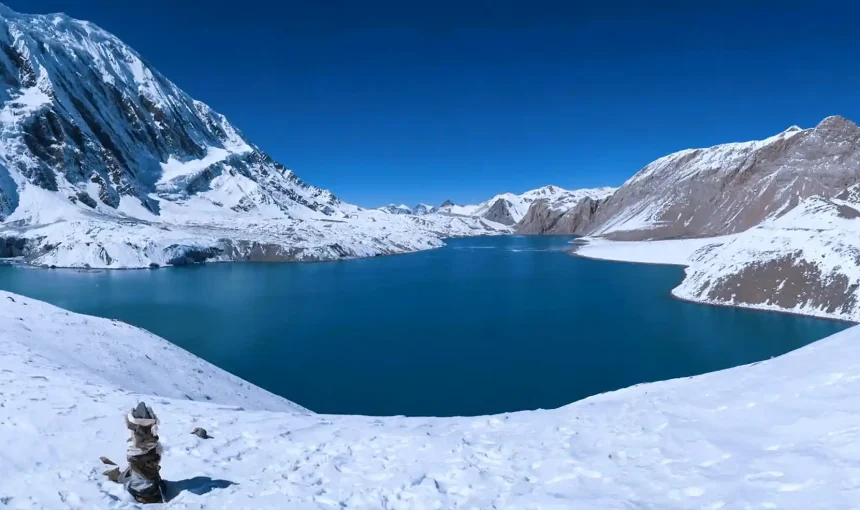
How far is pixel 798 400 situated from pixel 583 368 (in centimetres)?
2291

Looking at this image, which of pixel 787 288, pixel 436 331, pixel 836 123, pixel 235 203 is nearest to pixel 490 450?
pixel 436 331

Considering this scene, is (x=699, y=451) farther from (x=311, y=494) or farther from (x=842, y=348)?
(x=311, y=494)

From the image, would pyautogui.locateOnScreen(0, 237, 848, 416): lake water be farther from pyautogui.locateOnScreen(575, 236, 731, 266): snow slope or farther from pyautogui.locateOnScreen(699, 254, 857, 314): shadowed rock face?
pyautogui.locateOnScreen(575, 236, 731, 266): snow slope

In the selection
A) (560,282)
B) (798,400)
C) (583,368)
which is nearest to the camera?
(798,400)

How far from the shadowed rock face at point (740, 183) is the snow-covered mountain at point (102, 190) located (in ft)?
249

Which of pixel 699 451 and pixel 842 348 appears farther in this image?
pixel 842 348

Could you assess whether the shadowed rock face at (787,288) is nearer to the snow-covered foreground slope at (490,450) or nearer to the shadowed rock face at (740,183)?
the snow-covered foreground slope at (490,450)

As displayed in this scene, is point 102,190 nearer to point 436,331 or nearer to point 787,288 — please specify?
point 436,331

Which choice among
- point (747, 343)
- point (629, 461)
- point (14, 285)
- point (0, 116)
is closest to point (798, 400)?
point (629, 461)

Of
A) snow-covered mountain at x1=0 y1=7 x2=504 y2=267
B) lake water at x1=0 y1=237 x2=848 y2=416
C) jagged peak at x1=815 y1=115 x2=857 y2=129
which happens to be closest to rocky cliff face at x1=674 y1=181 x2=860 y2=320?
lake water at x1=0 y1=237 x2=848 y2=416

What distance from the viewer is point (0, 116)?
140 metres

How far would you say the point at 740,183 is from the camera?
150750 millimetres

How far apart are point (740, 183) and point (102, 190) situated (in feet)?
625

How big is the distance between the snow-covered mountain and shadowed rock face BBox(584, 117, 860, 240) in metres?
75.9
